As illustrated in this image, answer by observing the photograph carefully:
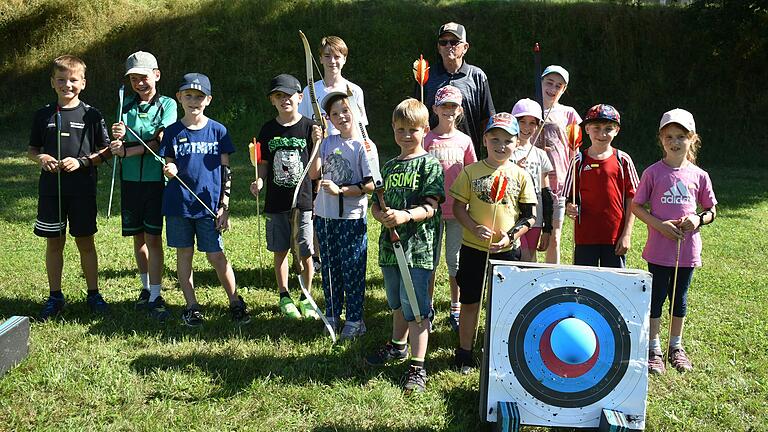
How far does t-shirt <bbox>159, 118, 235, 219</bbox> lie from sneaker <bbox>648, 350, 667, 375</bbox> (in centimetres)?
293

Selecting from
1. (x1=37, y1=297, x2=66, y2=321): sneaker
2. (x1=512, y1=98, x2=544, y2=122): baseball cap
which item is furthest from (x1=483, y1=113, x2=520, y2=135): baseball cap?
(x1=37, y1=297, x2=66, y2=321): sneaker

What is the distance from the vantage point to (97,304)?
477 cm

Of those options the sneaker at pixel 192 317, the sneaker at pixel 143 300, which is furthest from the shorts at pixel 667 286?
the sneaker at pixel 143 300

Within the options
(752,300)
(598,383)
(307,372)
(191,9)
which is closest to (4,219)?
(307,372)

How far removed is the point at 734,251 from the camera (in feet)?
23.2

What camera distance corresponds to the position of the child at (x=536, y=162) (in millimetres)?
4273

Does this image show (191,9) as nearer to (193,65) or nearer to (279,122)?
(193,65)

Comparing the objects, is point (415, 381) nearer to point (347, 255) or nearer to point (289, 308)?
point (347, 255)

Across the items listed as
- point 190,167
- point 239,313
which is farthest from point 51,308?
point 190,167

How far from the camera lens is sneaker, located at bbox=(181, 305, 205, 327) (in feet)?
14.8

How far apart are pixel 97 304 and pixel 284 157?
173 cm

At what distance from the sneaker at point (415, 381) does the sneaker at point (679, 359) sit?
160 cm

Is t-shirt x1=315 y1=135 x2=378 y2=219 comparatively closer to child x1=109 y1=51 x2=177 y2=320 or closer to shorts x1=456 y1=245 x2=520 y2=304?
shorts x1=456 y1=245 x2=520 y2=304

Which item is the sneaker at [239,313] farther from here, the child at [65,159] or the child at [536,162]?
the child at [536,162]
